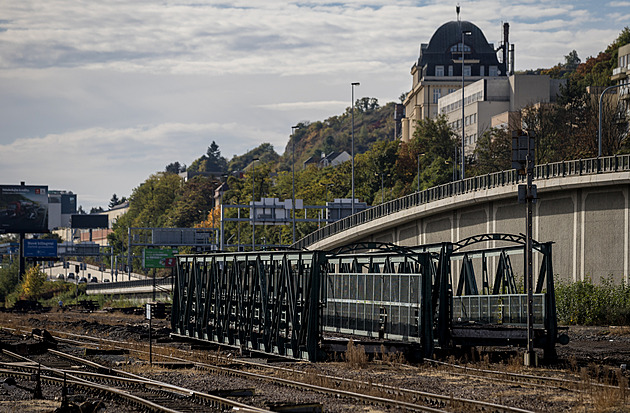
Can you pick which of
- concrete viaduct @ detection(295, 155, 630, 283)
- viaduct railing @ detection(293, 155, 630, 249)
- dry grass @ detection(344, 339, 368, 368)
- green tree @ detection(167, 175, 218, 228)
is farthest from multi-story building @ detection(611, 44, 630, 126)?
green tree @ detection(167, 175, 218, 228)

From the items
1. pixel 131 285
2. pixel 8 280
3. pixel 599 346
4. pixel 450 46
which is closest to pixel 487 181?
pixel 599 346

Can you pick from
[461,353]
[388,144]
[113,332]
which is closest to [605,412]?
[461,353]

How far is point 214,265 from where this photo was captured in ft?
119

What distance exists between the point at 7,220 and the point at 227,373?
112823 mm

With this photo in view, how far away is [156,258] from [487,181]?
56.7 metres

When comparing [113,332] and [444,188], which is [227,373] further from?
[444,188]

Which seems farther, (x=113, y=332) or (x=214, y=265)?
(x=113, y=332)

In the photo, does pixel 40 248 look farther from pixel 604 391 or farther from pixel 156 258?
pixel 604 391

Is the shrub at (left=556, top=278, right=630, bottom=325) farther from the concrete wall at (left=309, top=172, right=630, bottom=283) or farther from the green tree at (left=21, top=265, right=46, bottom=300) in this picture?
the green tree at (left=21, top=265, right=46, bottom=300)

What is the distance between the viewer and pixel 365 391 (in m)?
21.0

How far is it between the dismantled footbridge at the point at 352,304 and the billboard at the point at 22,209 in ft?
323

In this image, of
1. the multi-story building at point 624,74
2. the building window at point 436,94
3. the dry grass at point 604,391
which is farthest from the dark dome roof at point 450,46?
the dry grass at point 604,391

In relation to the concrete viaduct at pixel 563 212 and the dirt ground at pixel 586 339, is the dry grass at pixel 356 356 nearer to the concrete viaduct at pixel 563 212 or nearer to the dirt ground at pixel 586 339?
the dirt ground at pixel 586 339

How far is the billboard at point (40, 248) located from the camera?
132 metres
